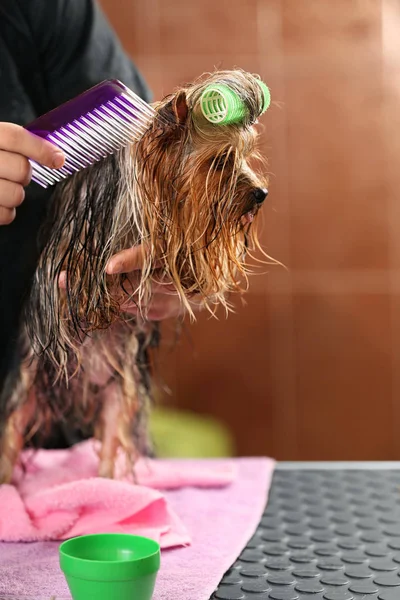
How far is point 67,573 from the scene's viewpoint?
0.98 meters

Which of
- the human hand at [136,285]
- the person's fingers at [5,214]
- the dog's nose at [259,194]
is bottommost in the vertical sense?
the human hand at [136,285]

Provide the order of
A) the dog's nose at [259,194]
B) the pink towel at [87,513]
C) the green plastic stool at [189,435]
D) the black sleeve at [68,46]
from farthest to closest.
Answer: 1. the green plastic stool at [189,435]
2. the black sleeve at [68,46]
3. the pink towel at [87,513]
4. the dog's nose at [259,194]

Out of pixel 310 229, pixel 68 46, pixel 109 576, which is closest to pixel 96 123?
pixel 68 46

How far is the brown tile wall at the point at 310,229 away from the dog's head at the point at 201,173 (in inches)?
77.2

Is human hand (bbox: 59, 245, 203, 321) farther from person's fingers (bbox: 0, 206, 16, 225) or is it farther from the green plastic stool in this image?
the green plastic stool

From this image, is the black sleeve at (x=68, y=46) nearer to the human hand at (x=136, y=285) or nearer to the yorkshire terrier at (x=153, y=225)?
the yorkshire terrier at (x=153, y=225)

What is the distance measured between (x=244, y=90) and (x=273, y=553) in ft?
2.20

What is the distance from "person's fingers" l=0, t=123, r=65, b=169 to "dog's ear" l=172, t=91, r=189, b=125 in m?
0.18

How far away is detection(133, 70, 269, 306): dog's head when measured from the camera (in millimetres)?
1028

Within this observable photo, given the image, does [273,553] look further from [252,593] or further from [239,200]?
[239,200]

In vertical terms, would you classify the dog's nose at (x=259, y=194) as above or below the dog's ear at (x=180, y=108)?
below

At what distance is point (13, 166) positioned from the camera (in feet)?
3.62

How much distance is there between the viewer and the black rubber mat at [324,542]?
3.74 ft

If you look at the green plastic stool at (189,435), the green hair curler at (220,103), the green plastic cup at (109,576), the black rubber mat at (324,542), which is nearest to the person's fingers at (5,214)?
the green hair curler at (220,103)
